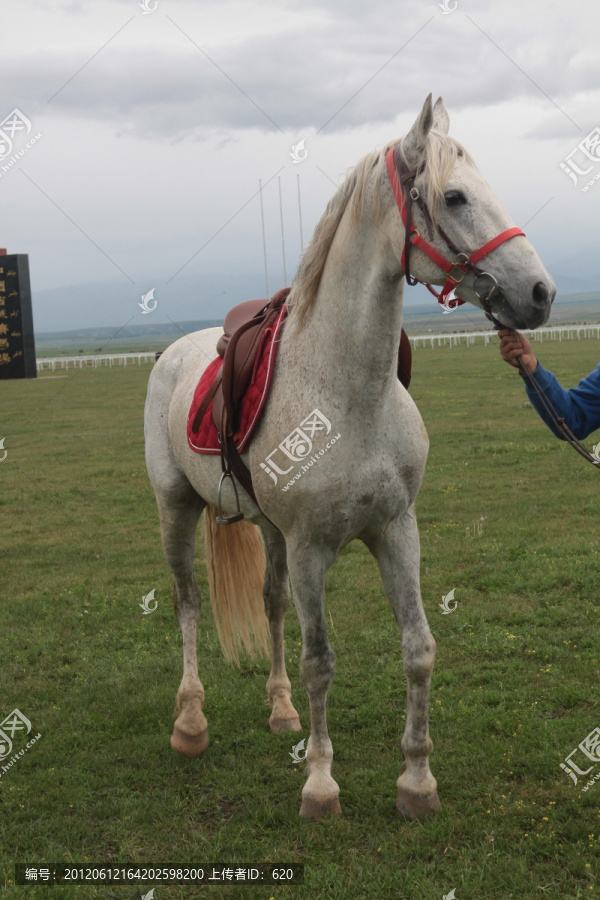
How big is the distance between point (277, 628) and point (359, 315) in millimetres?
2527

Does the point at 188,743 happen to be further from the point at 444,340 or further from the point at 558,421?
the point at 444,340

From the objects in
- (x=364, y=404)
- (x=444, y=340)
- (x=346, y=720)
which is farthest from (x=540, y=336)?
(x=364, y=404)

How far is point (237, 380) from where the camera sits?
12.6 ft

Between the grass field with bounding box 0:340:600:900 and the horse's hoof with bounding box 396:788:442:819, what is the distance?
5cm

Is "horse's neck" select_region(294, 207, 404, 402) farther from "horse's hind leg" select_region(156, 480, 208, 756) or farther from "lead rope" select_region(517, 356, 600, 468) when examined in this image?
"horse's hind leg" select_region(156, 480, 208, 756)

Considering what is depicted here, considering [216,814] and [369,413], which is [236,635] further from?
[369,413]

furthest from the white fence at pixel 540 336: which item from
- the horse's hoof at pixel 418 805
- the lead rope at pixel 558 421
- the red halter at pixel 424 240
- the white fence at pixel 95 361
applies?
the red halter at pixel 424 240

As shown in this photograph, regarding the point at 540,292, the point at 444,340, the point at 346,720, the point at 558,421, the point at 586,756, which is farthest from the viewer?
the point at 444,340

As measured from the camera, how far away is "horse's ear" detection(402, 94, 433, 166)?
9.64ft

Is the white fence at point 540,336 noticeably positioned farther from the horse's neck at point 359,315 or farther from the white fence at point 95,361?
the horse's neck at point 359,315

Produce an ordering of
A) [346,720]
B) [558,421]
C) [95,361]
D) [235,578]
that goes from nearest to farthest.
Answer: [558,421] < [346,720] < [235,578] < [95,361]

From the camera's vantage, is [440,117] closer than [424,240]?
No

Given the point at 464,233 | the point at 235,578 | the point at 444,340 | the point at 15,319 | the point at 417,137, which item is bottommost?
the point at 235,578

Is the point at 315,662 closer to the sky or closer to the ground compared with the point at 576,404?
closer to the ground
